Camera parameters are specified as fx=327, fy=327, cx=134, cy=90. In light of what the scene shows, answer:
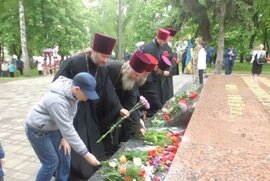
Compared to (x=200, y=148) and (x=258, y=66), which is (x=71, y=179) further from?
(x=258, y=66)

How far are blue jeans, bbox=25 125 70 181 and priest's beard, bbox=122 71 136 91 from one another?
1.08m

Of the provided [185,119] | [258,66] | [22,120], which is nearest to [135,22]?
[258,66]

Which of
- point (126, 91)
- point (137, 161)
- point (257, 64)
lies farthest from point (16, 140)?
point (257, 64)

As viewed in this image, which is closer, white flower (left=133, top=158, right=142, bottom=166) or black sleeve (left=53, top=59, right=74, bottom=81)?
white flower (left=133, top=158, right=142, bottom=166)

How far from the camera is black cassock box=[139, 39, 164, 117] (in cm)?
552

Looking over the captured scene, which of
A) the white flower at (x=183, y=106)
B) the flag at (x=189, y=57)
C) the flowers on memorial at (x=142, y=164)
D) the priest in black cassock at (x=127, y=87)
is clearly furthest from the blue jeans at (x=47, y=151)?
the flag at (x=189, y=57)

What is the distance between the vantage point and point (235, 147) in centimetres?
273

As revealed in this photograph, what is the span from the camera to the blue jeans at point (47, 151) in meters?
3.12

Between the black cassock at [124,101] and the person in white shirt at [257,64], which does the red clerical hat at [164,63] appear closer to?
the black cassock at [124,101]

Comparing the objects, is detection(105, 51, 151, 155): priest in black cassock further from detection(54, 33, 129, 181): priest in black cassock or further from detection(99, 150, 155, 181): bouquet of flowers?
detection(99, 150, 155, 181): bouquet of flowers

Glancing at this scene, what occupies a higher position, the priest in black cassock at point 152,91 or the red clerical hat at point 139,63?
the red clerical hat at point 139,63

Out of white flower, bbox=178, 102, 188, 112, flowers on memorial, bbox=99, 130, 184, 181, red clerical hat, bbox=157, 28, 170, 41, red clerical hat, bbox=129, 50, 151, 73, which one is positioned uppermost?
red clerical hat, bbox=157, 28, 170, 41

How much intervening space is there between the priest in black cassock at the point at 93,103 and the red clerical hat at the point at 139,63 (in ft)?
0.99

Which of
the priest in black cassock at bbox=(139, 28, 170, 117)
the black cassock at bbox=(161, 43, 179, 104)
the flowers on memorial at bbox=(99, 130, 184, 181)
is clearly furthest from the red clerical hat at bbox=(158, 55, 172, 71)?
the flowers on memorial at bbox=(99, 130, 184, 181)
